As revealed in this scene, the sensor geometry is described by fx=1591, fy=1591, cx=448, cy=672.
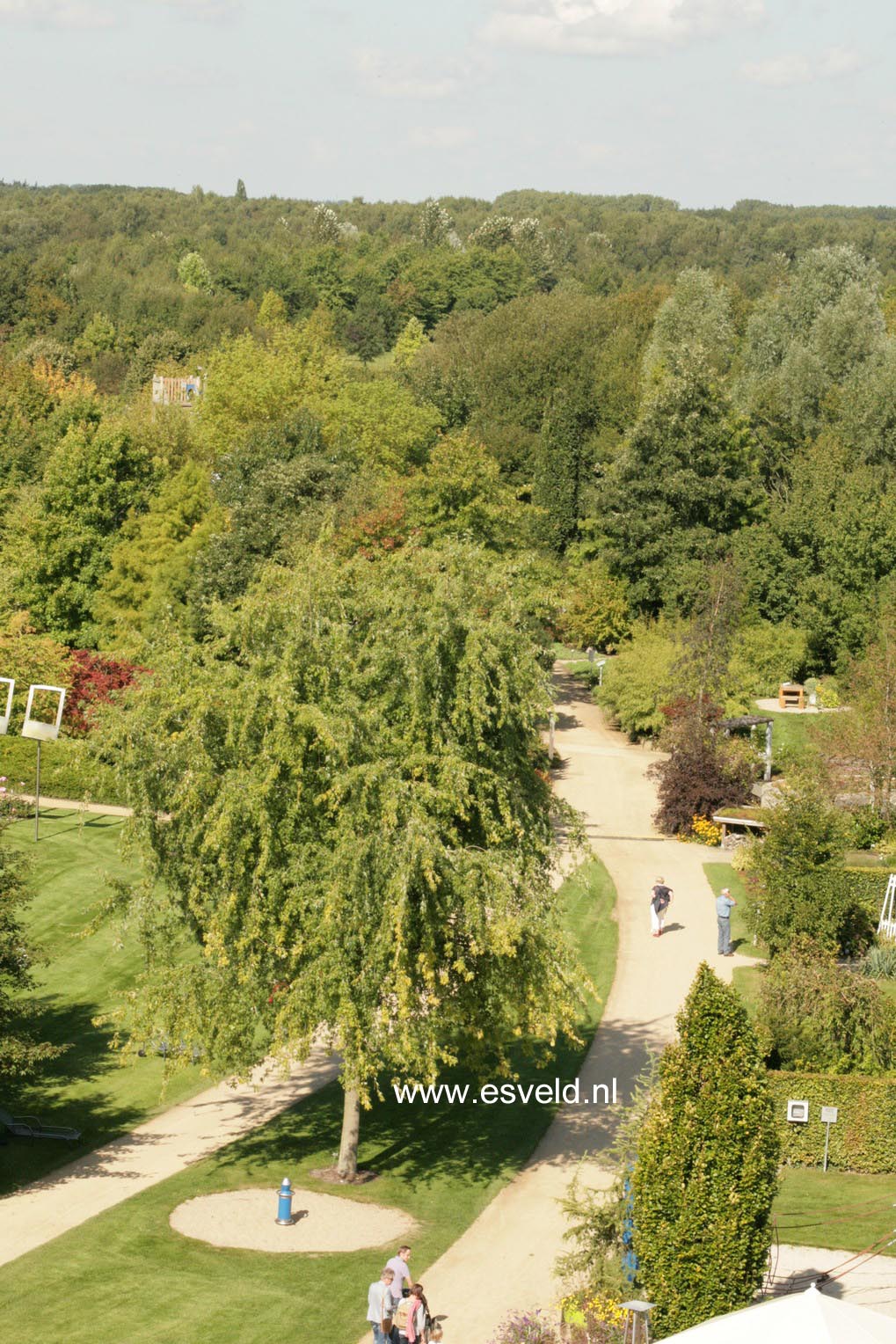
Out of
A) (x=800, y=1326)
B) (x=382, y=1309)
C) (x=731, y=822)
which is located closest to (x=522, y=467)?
(x=731, y=822)

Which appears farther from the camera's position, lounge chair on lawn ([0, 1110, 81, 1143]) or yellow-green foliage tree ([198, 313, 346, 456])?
yellow-green foliage tree ([198, 313, 346, 456])

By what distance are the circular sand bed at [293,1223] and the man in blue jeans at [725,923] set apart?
1159cm

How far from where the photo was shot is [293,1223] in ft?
61.7

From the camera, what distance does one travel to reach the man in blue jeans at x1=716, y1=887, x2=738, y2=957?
29172 millimetres

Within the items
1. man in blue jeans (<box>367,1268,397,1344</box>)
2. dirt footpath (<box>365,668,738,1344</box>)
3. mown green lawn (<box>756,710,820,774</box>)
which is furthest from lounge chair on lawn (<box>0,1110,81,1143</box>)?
mown green lawn (<box>756,710,820,774</box>)

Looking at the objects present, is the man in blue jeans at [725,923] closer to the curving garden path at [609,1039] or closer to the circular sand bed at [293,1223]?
the curving garden path at [609,1039]

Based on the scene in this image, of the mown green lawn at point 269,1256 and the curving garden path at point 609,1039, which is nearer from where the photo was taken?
the mown green lawn at point 269,1256

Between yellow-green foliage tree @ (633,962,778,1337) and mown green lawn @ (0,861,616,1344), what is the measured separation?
8.66 ft

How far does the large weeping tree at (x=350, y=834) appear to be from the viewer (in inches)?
704

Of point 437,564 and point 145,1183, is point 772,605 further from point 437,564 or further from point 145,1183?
point 145,1183

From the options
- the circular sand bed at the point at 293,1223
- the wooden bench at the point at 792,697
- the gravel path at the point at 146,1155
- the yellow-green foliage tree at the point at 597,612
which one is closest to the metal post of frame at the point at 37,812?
the gravel path at the point at 146,1155

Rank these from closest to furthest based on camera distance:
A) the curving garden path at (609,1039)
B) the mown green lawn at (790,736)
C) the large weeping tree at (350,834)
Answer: the curving garden path at (609,1039)
the large weeping tree at (350,834)
the mown green lawn at (790,736)

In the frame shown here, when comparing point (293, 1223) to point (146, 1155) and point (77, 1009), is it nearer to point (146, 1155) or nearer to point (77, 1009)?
point (146, 1155)

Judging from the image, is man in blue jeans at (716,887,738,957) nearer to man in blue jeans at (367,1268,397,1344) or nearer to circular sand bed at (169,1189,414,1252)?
circular sand bed at (169,1189,414,1252)
